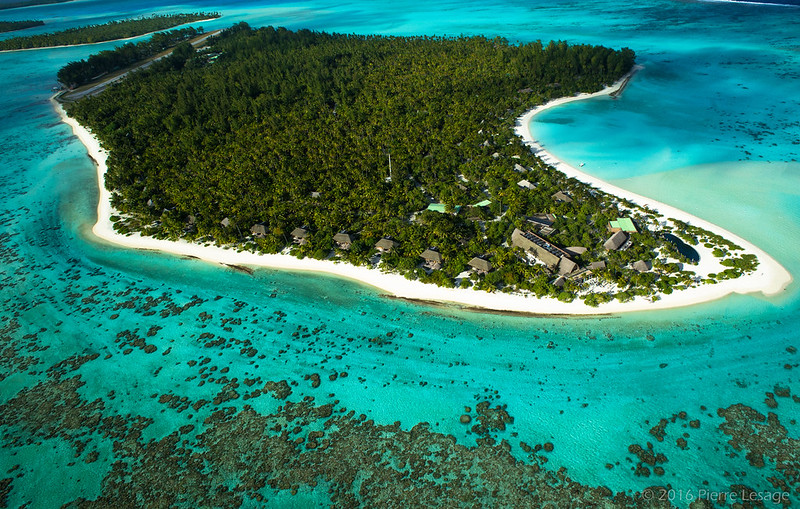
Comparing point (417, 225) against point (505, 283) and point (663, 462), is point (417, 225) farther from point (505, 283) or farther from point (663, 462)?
point (663, 462)

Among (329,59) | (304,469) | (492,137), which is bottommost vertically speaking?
(304,469)

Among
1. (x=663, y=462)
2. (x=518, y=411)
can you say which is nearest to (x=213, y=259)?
(x=518, y=411)

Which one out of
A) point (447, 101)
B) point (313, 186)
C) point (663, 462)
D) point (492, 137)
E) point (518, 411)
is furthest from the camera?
point (447, 101)

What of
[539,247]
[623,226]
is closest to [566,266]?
[539,247]

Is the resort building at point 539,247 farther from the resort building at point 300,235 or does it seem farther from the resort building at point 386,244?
the resort building at point 300,235

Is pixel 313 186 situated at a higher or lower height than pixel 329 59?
lower

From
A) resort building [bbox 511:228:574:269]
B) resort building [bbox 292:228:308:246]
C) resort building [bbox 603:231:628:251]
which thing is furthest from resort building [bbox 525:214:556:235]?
resort building [bbox 292:228:308:246]

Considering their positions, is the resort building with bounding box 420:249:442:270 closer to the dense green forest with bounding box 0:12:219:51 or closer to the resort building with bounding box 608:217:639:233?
the resort building with bounding box 608:217:639:233
